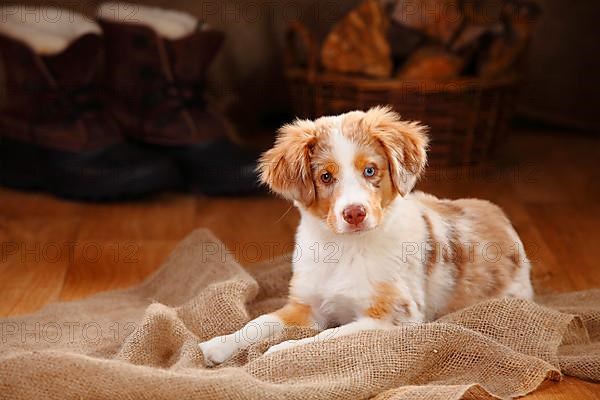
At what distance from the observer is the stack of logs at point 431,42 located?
3.33 m

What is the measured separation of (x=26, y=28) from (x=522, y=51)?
5.62 feet

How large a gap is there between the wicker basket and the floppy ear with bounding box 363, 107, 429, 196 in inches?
50.3

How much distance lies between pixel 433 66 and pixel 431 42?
0.14m

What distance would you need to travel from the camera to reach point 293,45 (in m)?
3.59

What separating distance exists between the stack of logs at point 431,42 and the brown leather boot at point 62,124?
744mm

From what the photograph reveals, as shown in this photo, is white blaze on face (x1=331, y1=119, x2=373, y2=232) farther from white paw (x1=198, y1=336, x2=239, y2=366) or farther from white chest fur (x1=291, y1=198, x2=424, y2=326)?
white paw (x1=198, y1=336, x2=239, y2=366)

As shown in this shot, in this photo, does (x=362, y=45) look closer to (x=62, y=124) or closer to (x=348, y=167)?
(x=62, y=124)

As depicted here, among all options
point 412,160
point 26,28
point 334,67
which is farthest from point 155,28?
point 412,160

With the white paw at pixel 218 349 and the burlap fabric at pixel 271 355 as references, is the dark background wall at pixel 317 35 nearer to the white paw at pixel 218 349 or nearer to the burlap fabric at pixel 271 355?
the burlap fabric at pixel 271 355

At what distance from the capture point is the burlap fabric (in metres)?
1.65

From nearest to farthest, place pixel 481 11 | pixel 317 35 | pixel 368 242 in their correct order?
pixel 368 242, pixel 481 11, pixel 317 35

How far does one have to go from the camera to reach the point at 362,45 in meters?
3.33

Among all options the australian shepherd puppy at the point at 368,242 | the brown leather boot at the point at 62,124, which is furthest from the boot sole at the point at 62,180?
the australian shepherd puppy at the point at 368,242

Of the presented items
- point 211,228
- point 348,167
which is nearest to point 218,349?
point 348,167
